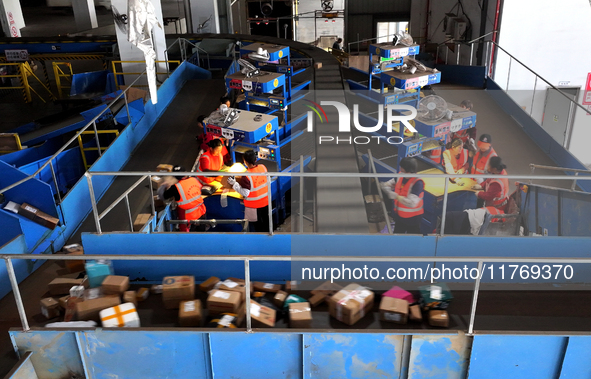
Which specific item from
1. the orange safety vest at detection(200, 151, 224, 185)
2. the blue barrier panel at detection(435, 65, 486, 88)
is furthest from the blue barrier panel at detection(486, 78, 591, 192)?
the orange safety vest at detection(200, 151, 224, 185)

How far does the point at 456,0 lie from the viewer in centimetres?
1717

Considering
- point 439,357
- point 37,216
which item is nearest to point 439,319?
point 439,357

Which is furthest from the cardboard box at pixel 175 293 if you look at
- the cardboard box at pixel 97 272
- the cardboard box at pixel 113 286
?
the cardboard box at pixel 97 272

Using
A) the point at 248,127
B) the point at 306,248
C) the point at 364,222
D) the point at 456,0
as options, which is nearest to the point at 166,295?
the point at 306,248

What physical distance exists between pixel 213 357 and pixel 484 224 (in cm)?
451

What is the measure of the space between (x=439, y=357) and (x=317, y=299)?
1242mm

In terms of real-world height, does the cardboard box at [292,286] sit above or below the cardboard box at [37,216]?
below

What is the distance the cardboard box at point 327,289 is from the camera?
4797 millimetres

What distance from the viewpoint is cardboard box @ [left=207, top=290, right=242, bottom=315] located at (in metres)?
4.49

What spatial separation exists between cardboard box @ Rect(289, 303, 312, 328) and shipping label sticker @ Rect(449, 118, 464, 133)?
566 centimetres

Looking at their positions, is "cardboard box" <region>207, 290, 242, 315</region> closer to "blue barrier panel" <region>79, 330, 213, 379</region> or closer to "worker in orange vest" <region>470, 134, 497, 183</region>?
"blue barrier panel" <region>79, 330, 213, 379</region>

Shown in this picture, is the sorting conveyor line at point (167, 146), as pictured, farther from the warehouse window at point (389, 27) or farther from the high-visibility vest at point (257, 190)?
the warehouse window at point (389, 27)

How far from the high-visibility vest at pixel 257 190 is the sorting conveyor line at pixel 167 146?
1.62 meters

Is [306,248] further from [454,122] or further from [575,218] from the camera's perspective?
[454,122]
